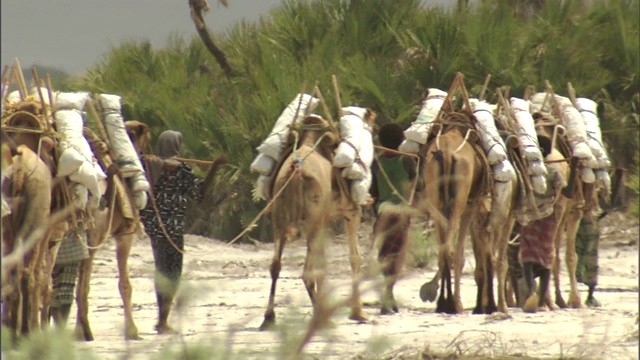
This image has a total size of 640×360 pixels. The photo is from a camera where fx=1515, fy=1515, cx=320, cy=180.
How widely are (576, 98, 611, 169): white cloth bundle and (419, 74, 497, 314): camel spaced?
1.90 meters

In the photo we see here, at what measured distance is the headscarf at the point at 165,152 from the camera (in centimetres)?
1311

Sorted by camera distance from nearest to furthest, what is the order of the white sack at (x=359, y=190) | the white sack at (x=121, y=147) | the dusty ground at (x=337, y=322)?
the dusty ground at (x=337, y=322)
the white sack at (x=121, y=147)
the white sack at (x=359, y=190)

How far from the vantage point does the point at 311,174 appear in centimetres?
1270

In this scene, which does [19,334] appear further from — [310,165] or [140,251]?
[140,251]

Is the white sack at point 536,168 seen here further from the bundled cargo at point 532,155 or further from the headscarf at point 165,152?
the headscarf at point 165,152

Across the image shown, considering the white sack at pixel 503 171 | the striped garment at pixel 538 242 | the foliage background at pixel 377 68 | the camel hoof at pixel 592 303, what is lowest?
the camel hoof at pixel 592 303

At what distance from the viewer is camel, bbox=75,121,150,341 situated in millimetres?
11906

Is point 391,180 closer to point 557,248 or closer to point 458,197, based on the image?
point 458,197

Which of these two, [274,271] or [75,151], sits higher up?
[75,151]

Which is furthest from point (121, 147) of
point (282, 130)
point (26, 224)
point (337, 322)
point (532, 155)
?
point (532, 155)

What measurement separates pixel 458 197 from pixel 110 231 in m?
3.34

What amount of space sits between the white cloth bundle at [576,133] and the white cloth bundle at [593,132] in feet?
0.42

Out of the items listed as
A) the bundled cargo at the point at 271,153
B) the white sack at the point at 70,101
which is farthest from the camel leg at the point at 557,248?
the white sack at the point at 70,101

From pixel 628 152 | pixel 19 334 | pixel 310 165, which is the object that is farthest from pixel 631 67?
pixel 19 334
